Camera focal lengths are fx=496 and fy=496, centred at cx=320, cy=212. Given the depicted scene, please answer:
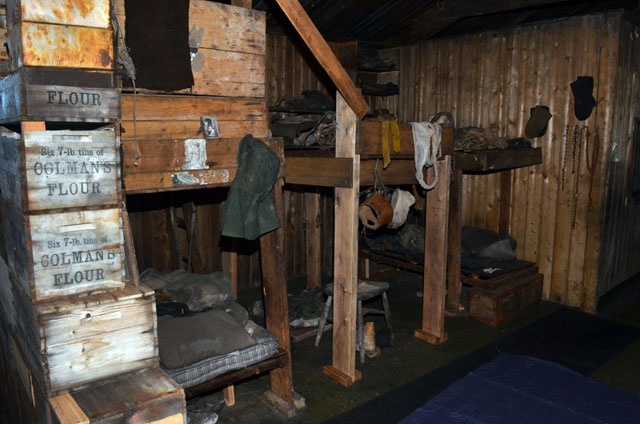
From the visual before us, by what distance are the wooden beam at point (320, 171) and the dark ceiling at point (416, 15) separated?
2.72 meters

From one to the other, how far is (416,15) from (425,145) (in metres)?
3.87

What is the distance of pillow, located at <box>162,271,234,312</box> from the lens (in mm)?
4816

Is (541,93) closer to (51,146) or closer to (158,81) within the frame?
(158,81)

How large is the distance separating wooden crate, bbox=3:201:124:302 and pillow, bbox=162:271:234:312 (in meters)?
1.93

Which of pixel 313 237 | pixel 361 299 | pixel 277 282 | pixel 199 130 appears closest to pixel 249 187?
pixel 199 130

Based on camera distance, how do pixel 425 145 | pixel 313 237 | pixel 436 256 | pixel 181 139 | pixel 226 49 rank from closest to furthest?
pixel 181 139 < pixel 226 49 < pixel 425 145 < pixel 436 256 < pixel 313 237

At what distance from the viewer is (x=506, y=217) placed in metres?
7.93

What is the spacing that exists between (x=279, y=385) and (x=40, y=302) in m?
2.52

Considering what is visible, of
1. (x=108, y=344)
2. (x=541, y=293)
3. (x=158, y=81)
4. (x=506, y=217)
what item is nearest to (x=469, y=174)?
(x=506, y=217)

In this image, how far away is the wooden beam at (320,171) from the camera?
4641mm

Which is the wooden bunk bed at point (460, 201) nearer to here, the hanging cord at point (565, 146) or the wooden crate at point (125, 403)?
the hanging cord at point (565, 146)

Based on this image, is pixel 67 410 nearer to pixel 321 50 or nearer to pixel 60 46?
pixel 60 46

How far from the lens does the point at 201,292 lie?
4.88 m

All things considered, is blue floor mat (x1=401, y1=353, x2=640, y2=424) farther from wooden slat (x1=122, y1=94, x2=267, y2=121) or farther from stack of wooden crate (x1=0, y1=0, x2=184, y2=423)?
wooden slat (x1=122, y1=94, x2=267, y2=121)
